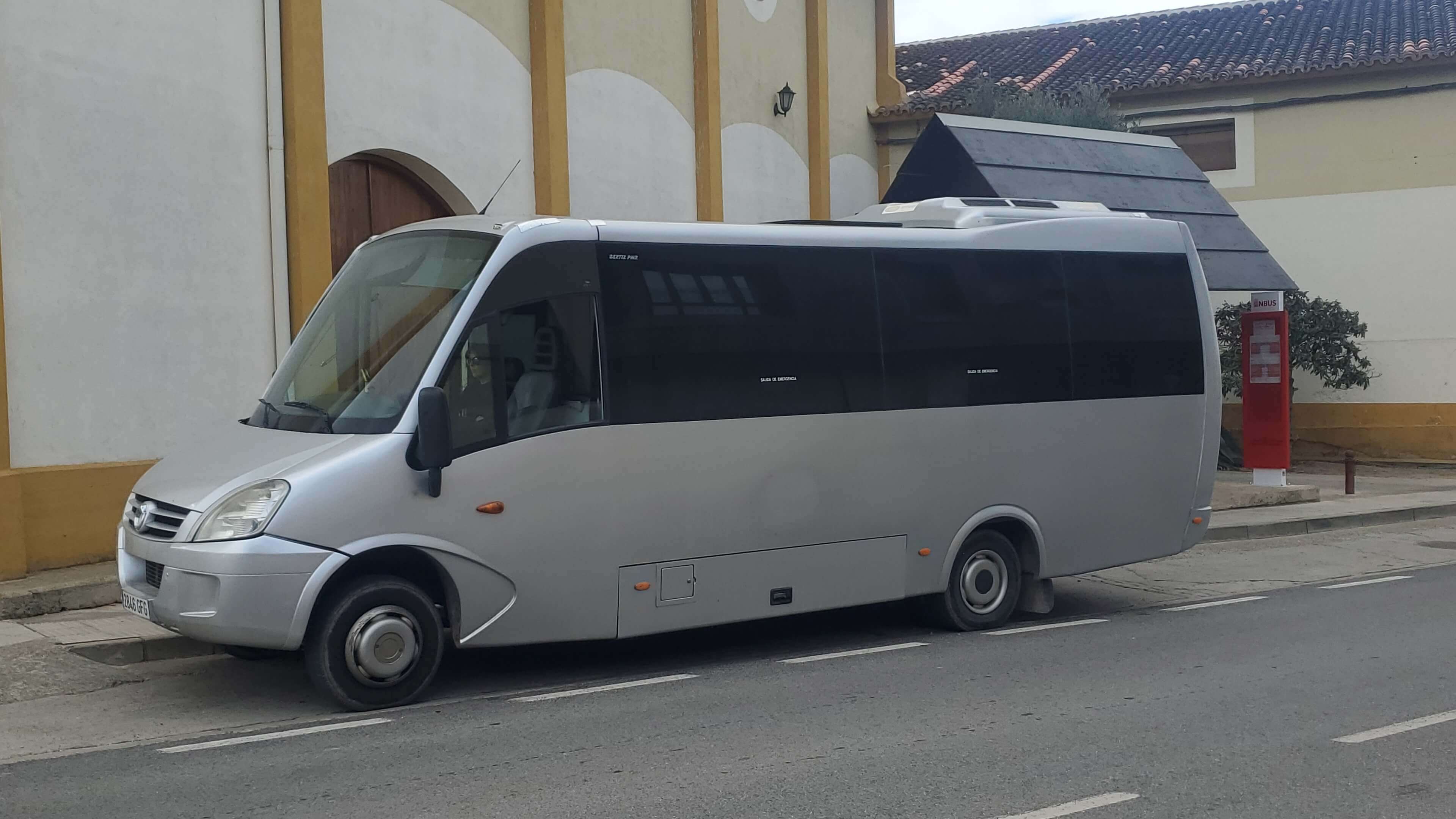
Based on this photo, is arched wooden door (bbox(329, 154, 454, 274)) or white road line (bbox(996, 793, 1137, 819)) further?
arched wooden door (bbox(329, 154, 454, 274))

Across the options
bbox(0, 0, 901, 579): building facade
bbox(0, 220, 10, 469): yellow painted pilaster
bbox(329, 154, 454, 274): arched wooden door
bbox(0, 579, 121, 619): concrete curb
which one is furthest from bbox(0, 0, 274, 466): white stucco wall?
bbox(0, 579, 121, 619): concrete curb

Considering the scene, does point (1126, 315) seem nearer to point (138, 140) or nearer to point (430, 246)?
point (430, 246)

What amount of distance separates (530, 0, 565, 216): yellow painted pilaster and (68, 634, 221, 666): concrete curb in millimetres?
7554

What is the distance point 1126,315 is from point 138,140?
7.91m

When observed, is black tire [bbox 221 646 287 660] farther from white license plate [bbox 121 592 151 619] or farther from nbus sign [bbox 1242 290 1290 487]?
nbus sign [bbox 1242 290 1290 487]

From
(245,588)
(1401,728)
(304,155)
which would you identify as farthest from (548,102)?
(1401,728)

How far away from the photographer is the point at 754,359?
27.1 ft

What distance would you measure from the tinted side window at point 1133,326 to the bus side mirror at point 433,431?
483cm

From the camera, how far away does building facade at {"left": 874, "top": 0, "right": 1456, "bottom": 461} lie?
76.9ft

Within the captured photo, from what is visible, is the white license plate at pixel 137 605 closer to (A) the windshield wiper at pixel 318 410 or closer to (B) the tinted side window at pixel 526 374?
(A) the windshield wiper at pixel 318 410

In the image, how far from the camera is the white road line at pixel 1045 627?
31.0ft

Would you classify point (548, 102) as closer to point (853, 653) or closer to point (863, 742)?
point (853, 653)

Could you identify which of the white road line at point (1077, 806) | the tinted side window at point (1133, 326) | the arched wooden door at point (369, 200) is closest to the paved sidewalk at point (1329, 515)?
the tinted side window at point (1133, 326)

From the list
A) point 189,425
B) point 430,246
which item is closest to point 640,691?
point 430,246
